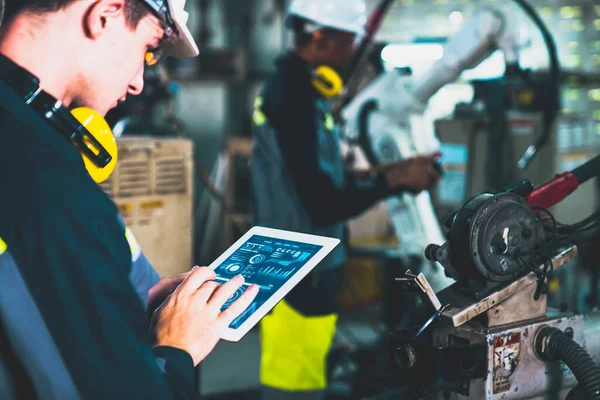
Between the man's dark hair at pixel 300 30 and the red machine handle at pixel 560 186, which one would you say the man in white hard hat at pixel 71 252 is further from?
the man's dark hair at pixel 300 30

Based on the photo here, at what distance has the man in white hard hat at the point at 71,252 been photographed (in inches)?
42.0

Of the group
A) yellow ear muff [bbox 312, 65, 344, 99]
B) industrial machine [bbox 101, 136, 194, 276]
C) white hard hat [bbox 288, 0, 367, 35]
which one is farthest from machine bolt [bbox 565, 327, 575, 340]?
industrial machine [bbox 101, 136, 194, 276]

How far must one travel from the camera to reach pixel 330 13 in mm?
2828

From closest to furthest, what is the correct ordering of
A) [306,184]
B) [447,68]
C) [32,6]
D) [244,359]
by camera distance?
[32,6] < [306,184] < [447,68] < [244,359]

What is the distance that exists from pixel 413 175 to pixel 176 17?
1557mm

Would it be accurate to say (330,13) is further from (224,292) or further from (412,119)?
(224,292)

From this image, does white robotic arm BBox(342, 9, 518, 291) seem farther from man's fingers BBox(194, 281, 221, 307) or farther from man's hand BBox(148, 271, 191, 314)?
man's fingers BBox(194, 281, 221, 307)

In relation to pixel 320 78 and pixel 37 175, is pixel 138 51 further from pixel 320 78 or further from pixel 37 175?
pixel 320 78

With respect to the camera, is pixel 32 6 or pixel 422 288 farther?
pixel 422 288

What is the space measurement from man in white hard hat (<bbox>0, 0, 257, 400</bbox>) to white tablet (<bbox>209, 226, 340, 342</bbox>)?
0.03 metres

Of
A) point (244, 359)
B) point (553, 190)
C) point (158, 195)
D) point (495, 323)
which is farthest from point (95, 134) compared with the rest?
point (244, 359)

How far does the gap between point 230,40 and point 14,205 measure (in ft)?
21.8

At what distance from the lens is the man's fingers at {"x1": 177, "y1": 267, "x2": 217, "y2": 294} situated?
50.8 inches

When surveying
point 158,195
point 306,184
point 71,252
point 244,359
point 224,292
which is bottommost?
point 244,359
